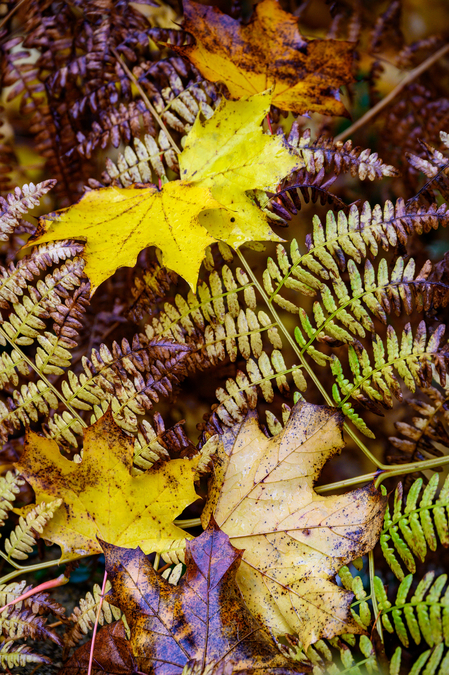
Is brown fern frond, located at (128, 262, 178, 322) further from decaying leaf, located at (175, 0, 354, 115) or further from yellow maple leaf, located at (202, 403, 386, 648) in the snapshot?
decaying leaf, located at (175, 0, 354, 115)

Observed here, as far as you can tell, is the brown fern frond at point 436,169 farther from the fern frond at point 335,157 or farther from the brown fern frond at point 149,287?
the brown fern frond at point 149,287

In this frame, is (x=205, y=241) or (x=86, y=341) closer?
(x=205, y=241)

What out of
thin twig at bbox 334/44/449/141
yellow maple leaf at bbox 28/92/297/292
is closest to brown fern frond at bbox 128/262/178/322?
yellow maple leaf at bbox 28/92/297/292

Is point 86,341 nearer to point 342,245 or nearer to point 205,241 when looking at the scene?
point 205,241

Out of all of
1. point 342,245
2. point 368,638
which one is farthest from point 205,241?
point 368,638

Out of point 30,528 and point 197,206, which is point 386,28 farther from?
point 30,528

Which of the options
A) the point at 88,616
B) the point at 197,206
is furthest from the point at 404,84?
the point at 88,616

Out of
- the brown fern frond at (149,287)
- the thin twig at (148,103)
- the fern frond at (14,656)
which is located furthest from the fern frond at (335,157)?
the fern frond at (14,656)
